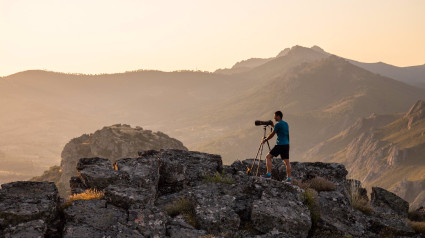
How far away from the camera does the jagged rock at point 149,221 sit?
32.8ft

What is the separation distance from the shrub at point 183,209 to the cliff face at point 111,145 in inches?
2640

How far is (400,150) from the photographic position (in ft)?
628

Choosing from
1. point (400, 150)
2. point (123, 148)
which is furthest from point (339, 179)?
point (400, 150)

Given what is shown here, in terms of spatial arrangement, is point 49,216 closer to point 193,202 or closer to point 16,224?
point 16,224

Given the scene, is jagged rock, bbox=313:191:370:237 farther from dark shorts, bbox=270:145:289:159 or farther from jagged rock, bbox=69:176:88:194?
jagged rock, bbox=69:176:88:194

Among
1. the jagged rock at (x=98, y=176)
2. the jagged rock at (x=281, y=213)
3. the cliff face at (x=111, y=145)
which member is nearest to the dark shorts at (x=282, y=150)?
the jagged rock at (x=281, y=213)

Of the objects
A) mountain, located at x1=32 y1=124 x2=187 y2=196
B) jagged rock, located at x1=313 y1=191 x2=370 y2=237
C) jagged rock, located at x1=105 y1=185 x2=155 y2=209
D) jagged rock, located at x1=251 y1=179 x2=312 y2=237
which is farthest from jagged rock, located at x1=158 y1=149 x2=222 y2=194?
mountain, located at x1=32 y1=124 x2=187 y2=196

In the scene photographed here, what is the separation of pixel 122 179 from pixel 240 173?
4833 millimetres

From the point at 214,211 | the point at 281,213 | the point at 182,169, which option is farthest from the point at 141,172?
the point at 281,213

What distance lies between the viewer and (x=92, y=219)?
10.2 m

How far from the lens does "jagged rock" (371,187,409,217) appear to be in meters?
17.2

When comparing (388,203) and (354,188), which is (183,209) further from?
(388,203)

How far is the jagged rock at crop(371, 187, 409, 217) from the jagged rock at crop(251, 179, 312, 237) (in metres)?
7.27

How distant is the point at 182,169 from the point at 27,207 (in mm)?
5836
